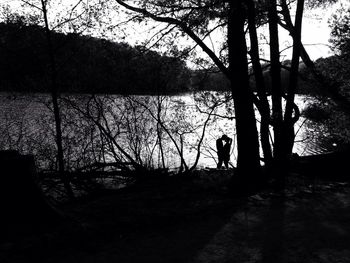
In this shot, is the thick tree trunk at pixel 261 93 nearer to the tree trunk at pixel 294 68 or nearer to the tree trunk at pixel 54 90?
the tree trunk at pixel 294 68

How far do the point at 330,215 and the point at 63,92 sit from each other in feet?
43.9

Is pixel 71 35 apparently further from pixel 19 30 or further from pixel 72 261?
pixel 72 261

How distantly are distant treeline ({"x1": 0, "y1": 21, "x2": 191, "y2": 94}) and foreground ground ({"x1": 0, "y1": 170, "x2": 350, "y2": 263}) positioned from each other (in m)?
6.52

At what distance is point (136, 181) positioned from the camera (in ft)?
46.4

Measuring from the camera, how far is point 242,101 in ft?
34.0

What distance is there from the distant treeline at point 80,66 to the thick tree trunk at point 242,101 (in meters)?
2.54

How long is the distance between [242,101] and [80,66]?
844cm

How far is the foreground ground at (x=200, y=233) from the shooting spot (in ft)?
15.2

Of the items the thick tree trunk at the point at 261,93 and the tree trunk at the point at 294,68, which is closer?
the tree trunk at the point at 294,68

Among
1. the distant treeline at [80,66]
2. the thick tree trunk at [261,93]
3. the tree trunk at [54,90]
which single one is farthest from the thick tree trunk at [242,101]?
the tree trunk at [54,90]

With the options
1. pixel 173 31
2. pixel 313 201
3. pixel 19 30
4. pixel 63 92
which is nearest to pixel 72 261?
pixel 313 201

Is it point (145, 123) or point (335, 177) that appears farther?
point (145, 123)

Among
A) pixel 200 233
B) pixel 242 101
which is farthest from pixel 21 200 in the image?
pixel 242 101

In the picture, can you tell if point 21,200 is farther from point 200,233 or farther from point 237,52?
point 237,52
